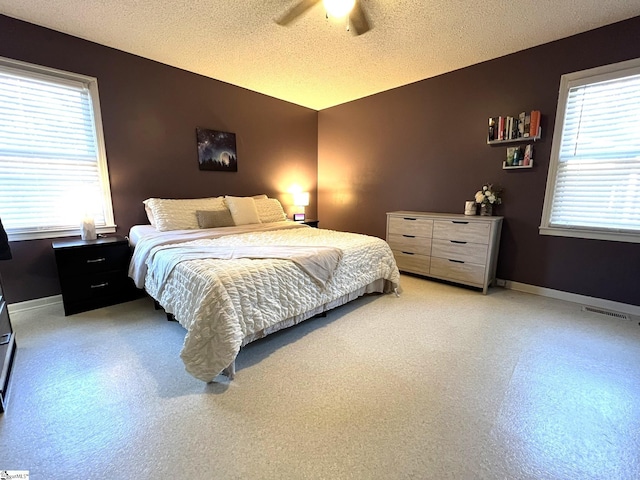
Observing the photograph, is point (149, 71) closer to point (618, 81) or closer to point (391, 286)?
point (391, 286)

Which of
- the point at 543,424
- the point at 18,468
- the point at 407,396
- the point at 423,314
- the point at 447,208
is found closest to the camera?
the point at 18,468

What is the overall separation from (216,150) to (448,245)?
10.7ft

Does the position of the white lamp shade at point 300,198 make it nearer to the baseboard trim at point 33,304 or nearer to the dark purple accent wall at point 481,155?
the dark purple accent wall at point 481,155

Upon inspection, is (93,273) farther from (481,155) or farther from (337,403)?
(481,155)

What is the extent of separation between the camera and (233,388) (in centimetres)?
159

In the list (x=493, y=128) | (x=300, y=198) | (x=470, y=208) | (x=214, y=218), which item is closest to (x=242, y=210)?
(x=214, y=218)

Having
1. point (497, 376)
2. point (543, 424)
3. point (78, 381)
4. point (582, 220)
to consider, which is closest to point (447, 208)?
point (582, 220)

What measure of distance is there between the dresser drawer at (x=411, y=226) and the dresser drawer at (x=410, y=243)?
52 mm

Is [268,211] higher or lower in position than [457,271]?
higher

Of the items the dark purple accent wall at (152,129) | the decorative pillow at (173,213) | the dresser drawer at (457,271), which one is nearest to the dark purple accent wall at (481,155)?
the dresser drawer at (457,271)

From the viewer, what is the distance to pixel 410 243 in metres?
3.57

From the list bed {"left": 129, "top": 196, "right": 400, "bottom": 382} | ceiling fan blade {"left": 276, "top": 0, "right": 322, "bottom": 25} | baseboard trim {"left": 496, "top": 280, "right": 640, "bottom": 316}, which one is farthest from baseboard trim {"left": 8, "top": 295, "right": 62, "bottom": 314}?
baseboard trim {"left": 496, "top": 280, "right": 640, "bottom": 316}

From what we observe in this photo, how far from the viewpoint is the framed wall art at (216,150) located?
11.9 ft

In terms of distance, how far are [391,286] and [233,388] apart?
1.97 metres
